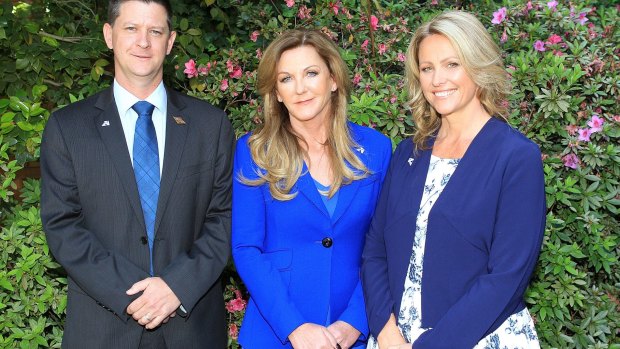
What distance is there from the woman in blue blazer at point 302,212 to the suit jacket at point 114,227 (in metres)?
0.20

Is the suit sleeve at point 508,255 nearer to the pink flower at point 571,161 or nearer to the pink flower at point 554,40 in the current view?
the pink flower at point 571,161

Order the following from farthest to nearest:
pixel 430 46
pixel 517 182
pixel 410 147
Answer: pixel 410 147 → pixel 430 46 → pixel 517 182

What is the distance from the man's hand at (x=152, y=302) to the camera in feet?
10.2

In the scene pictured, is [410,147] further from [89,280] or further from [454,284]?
[89,280]

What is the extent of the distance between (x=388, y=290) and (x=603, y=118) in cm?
219

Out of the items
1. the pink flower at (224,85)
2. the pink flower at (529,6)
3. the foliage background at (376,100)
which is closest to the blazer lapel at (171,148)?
the foliage background at (376,100)

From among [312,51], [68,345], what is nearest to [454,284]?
[312,51]

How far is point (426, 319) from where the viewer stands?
9.39ft

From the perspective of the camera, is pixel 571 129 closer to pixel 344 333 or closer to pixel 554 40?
pixel 554 40

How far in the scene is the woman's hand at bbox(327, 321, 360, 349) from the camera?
3.09 meters

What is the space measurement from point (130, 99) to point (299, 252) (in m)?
0.94

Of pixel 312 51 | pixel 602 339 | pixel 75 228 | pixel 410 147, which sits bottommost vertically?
pixel 602 339

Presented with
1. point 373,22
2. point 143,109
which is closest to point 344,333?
point 143,109

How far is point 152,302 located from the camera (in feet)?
10.2
